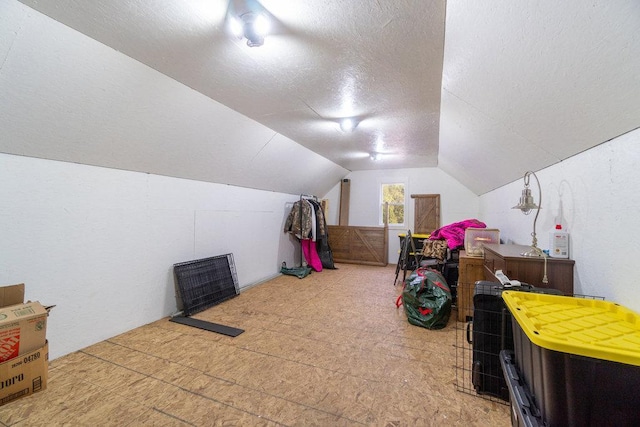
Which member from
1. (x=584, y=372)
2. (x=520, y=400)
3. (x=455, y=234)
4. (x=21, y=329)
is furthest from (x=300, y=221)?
(x=584, y=372)

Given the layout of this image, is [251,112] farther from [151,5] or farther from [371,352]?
[371,352]

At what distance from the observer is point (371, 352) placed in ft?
7.68

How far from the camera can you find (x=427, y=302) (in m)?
2.86

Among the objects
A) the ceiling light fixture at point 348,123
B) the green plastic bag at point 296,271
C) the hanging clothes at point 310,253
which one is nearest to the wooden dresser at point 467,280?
the ceiling light fixture at point 348,123

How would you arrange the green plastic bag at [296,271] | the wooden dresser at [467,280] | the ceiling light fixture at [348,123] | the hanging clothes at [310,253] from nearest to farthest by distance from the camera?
the wooden dresser at [467,280] < the ceiling light fixture at [348,123] < the green plastic bag at [296,271] < the hanging clothes at [310,253]

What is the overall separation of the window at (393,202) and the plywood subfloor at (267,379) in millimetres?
3754

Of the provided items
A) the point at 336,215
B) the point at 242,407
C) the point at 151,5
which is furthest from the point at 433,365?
the point at 336,215

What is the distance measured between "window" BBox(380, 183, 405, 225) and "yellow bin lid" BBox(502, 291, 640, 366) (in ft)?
16.9

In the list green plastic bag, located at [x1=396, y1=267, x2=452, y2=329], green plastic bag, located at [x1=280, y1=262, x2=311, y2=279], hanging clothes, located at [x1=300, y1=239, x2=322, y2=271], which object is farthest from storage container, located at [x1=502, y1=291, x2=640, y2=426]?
hanging clothes, located at [x1=300, y1=239, x2=322, y2=271]

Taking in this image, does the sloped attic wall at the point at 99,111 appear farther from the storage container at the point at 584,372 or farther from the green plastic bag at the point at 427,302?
the storage container at the point at 584,372

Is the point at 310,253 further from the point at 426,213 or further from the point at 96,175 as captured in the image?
the point at 96,175

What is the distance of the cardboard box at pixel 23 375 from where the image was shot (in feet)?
5.34

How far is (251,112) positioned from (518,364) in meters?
3.04

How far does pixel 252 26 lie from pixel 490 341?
2547mm
